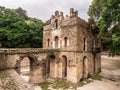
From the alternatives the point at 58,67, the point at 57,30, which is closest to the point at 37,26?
the point at 57,30

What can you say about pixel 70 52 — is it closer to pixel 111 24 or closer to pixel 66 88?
pixel 66 88

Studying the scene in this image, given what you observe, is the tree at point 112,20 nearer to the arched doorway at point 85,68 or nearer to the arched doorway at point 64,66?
the arched doorway at point 85,68

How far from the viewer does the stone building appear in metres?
16.6

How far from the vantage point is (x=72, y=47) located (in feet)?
55.1

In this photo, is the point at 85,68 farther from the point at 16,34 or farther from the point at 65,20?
the point at 16,34

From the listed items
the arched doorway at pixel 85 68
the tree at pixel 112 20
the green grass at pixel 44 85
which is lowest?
the green grass at pixel 44 85

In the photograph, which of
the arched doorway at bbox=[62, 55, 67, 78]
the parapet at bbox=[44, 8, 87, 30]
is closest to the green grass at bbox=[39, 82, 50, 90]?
the arched doorway at bbox=[62, 55, 67, 78]

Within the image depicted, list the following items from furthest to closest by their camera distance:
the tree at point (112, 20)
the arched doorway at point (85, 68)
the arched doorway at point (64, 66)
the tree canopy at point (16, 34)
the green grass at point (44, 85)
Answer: the tree canopy at point (16, 34) < the arched doorway at point (64, 66) < the arched doorway at point (85, 68) < the green grass at point (44, 85) < the tree at point (112, 20)

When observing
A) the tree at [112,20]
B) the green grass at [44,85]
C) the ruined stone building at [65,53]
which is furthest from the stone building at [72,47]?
the tree at [112,20]

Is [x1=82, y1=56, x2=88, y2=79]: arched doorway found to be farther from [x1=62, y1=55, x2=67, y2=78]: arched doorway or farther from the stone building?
[x1=62, y1=55, x2=67, y2=78]: arched doorway

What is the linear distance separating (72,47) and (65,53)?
155 centimetres

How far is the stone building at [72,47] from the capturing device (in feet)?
54.4

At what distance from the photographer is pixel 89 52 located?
63.0ft

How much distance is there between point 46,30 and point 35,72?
7.82m
